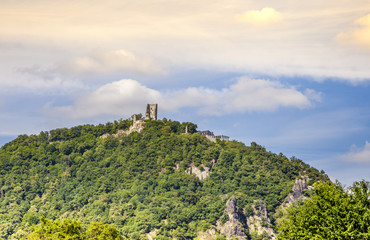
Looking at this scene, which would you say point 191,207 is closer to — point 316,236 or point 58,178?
point 58,178

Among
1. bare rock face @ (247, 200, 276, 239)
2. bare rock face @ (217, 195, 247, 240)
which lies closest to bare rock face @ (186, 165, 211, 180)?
bare rock face @ (247, 200, 276, 239)

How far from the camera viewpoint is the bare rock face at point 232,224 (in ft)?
534

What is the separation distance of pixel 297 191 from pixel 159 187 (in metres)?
29.9

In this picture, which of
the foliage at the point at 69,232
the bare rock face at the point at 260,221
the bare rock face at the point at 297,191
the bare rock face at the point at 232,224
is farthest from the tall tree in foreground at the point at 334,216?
the bare rock face at the point at 297,191

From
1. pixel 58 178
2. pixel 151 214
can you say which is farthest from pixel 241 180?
pixel 58 178

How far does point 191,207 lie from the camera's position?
570 feet

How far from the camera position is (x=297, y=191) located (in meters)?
179

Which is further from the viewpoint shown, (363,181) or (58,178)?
(58,178)

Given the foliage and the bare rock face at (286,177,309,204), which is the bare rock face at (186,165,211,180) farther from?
the foliage

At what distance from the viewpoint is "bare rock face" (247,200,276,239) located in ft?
549

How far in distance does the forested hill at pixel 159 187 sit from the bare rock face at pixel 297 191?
3.91ft

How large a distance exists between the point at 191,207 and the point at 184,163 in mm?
17862

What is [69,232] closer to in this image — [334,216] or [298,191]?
[334,216]

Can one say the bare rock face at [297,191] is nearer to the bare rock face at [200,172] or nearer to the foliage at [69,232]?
the bare rock face at [200,172]
